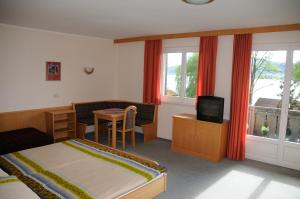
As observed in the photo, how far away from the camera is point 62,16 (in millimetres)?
3701

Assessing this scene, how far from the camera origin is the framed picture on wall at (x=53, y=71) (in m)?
5.13

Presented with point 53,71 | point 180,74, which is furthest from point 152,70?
point 53,71

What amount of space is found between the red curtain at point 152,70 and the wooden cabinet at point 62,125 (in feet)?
6.09

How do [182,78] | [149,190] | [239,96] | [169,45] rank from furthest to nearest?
[169,45] < [182,78] < [239,96] < [149,190]

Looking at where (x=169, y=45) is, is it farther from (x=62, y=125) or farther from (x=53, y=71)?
(x=62, y=125)

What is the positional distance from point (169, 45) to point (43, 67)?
2879 mm

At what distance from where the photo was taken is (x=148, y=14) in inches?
135

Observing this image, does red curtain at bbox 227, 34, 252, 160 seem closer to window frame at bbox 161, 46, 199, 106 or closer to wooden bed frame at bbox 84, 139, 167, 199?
window frame at bbox 161, 46, 199, 106

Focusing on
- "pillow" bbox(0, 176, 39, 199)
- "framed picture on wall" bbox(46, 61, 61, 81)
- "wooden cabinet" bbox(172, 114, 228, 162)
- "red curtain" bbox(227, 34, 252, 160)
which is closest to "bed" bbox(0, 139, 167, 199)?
"pillow" bbox(0, 176, 39, 199)

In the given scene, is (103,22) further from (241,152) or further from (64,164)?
(241,152)

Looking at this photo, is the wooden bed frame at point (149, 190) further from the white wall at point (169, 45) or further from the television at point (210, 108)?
the white wall at point (169, 45)

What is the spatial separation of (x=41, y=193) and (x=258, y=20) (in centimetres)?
371

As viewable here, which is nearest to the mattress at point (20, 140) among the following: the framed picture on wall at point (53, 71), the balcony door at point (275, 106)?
the framed picture on wall at point (53, 71)

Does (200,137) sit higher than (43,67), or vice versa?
(43,67)
